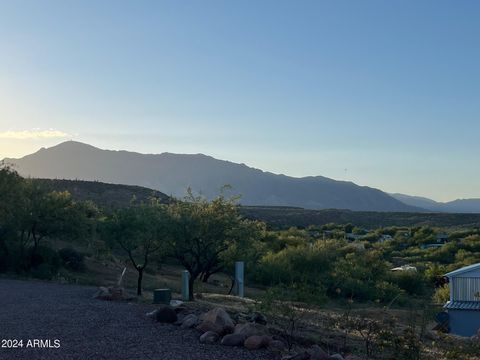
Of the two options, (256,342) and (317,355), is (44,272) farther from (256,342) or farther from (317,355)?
(317,355)

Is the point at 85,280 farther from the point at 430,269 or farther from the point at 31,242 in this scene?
the point at 430,269

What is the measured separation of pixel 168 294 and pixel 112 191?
71882 mm

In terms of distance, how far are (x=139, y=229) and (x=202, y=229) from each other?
9.02ft

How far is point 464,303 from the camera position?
28.9 metres

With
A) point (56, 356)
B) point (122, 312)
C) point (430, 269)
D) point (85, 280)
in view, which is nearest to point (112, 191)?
point (430, 269)

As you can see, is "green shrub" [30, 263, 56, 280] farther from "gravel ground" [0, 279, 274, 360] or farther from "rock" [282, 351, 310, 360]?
"rock" [282, 351, 310, 360]

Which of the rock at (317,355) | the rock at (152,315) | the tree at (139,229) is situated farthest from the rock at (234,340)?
the tree at (139,229)

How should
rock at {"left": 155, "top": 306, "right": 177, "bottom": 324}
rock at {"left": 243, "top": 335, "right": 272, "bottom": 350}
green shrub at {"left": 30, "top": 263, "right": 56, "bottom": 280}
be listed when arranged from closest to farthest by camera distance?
1. rock at {"left": 243, "top": 335, "right": 272, "bottom": 350}
2. rock at {"left": 155, "top": 306, "right": 177, "bottom": 324}
3. green shrub at {"left": 30, "top": 263, "right": 56, "bottom": 280}

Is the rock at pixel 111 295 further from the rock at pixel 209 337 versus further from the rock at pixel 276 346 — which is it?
the rock at pixel 276 346

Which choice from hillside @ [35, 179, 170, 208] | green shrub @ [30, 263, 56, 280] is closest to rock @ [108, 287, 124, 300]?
green shrub @ [30, 263, 56, 280]

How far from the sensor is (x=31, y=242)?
122 feet

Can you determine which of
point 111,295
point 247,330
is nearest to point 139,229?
point 111,295

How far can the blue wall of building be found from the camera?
27.8 metres

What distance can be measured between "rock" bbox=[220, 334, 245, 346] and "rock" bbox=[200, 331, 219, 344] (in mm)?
288
